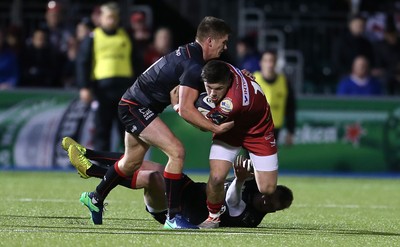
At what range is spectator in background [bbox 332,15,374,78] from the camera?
19.4 metres

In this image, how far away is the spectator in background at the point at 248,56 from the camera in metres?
18.0

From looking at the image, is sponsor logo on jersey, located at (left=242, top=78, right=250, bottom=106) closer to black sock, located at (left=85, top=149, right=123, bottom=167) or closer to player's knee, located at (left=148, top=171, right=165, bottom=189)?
player's knee, located at (left=148, top=171, right=165, bottom=189)

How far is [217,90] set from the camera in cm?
925

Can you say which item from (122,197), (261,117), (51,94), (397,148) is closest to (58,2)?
(51,94)

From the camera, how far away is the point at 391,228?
384 inches

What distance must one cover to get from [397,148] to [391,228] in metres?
8.26

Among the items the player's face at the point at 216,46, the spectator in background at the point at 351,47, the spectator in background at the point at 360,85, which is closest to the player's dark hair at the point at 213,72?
the player's face at the point at 216,46

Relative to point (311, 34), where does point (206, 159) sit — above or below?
Result: below

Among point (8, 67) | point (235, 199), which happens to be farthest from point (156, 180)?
point (8, 67)

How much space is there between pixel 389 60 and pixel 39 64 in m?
6.13

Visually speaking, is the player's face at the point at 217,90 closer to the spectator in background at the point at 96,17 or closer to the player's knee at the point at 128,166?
the player's knee at the point at 128,166

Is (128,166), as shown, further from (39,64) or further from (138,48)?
(39,64)

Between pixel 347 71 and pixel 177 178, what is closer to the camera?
pixel 177 178

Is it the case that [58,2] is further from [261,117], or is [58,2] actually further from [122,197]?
[261,117]
